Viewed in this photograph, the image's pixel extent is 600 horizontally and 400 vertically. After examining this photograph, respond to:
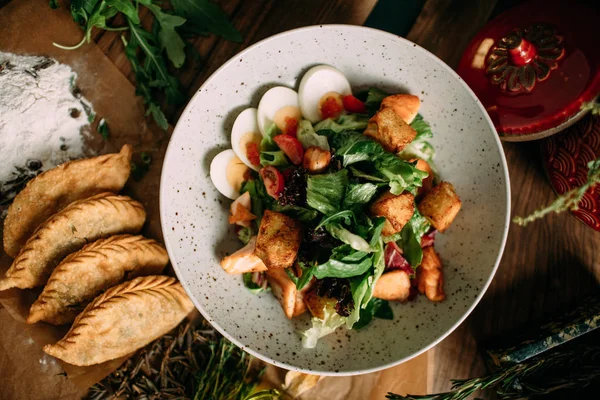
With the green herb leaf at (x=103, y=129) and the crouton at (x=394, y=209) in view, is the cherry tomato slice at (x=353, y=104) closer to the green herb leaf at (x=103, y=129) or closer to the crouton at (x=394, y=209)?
the crouton at (x=394, y=209)

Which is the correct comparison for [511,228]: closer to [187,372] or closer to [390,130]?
[390,130]

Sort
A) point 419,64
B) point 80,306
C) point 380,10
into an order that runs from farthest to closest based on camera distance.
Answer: point 380,10 → point 80,306 → point 419,64

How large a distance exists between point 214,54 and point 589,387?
8.48ft

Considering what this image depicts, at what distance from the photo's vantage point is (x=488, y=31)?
242 centimetres

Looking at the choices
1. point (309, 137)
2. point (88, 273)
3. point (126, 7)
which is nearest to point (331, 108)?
point (309, 137)

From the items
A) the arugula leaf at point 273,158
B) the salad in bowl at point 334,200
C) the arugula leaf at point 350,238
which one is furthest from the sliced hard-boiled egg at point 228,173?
the arugula leaf at point 350,238

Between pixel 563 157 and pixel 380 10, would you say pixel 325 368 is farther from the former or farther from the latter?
pixel 380 10

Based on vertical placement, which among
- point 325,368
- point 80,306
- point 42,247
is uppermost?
point 325,368

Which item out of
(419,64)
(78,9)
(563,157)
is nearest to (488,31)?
(419,64)

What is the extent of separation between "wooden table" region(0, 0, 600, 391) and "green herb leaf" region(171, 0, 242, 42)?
0.16 metres

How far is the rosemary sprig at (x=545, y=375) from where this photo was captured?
231 cm

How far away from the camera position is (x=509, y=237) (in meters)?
2.67

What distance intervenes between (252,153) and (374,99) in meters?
0.65

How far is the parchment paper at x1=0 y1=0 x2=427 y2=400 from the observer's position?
2529mm
